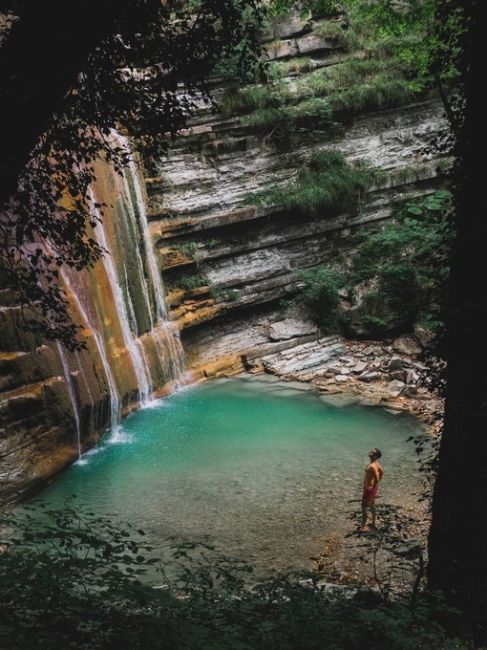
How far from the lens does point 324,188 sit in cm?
1748

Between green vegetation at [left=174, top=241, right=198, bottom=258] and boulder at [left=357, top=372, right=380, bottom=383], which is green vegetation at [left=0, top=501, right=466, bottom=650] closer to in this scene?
boulder at [left=357, top=372, right=380, bottom=383]

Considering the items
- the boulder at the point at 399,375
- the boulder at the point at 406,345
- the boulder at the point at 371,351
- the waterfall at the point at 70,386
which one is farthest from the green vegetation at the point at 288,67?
the waterfall at the point at 70,386

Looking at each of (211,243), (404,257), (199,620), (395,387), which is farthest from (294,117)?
(199,620)

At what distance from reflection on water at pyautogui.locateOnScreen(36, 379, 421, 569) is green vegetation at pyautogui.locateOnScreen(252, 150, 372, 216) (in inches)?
257

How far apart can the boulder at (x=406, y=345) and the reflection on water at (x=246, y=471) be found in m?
3.33

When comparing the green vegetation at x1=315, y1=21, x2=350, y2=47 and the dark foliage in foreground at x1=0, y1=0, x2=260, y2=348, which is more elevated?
the green vegetation at x1=315, y1=21, x2=350, y2=47

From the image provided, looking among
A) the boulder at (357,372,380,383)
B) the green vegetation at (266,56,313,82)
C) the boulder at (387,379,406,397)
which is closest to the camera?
the boulder at (387,379,406,397)

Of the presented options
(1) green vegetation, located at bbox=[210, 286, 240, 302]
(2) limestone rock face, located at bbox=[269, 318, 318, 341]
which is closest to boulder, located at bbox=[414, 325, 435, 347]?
(2) limestone rock face, located at bbox=[269, 318, 318, 341]

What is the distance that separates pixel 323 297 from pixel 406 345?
3.04m

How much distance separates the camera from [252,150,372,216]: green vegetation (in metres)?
17.2

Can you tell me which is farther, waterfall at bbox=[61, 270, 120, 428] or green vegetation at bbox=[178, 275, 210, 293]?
green vegetation at bbox=[178, 275, 210, 293]

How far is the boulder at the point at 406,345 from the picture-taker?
1575 centimetres

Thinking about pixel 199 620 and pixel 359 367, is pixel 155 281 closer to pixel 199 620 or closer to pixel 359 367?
pixel 359 367

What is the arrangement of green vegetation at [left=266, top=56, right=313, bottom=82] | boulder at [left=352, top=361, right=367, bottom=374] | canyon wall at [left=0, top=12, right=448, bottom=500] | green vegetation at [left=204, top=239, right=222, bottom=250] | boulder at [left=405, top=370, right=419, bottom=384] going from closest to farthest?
canyon wall at [left=0, top=12, right=448, bottom=500]
boulder at [left=405, top=370, right=419, bottom=384]
boulder at [left=352, top=361, right=367, bottom=374]
green vegetation at [left=204, top=239, right=222, bottom=250]
green vegetation at [left=266, top=56, right=313, bottom=82]
